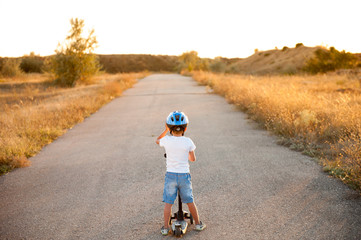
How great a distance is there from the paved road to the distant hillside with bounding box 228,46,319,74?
44304 millimetres

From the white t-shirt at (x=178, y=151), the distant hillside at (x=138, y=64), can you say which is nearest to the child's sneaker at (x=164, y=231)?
the white t-shirt at (x=178, y=151)

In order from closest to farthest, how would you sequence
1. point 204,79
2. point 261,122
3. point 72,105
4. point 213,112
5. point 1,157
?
point 1,157
point 261,122
point 213,112
point 72,105
point 204,79

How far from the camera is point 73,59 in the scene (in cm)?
2648

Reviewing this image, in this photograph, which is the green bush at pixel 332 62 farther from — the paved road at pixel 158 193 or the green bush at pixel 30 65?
the green bush at pixel 30 65

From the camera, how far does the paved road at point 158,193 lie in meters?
3.63

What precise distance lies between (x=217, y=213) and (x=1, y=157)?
458 cm

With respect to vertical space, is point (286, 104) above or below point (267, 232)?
above

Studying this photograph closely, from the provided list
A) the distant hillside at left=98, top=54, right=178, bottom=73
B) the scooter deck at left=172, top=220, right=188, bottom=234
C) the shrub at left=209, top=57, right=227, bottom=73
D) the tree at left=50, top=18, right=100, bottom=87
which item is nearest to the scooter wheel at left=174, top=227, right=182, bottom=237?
the scooter deck at left=172, top=220, right=188, bottom=234

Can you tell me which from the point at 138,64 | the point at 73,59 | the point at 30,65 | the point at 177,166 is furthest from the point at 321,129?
the point at 138,64

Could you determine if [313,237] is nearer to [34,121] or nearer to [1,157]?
[1,157]

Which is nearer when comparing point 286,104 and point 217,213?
point 217,213

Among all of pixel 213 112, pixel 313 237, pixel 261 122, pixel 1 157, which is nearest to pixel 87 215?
pixel 313 237

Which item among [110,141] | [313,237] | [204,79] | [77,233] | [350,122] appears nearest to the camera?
[313,237]

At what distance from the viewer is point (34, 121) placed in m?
9.77
